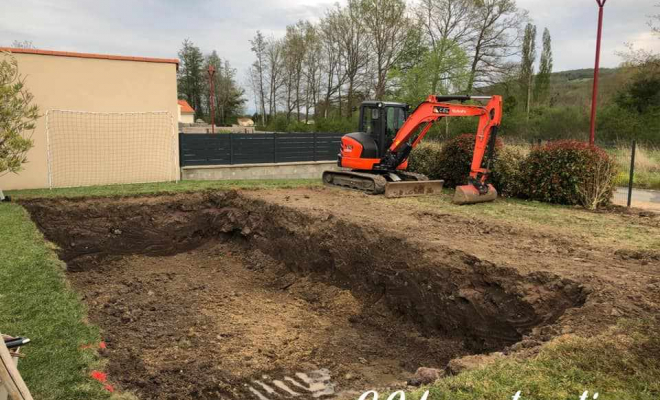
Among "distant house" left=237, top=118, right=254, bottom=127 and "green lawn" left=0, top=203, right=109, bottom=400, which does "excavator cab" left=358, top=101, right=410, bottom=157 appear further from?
"distant house" left=237, top=118, right=254, bottom=127

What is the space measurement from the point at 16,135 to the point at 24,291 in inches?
242

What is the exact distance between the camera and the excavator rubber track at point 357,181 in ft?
42.6

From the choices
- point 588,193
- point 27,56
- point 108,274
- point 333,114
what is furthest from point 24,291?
point 333,114

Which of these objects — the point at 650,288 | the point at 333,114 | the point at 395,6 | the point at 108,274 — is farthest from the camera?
the point at 333,114

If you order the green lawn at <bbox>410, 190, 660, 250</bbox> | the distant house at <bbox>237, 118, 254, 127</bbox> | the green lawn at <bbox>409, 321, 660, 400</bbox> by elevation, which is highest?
the distant house at <bbox>237, 118, 254, 127</bbox>

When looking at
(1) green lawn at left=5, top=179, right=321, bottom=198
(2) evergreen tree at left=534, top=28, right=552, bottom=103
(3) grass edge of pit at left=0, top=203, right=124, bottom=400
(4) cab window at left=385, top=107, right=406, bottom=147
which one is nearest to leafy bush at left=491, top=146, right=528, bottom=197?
(4) cab window at left=385, top=107, right=406, bottom=147

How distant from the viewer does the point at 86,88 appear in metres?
13.9

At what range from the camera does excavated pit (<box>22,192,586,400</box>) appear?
5.54 metres

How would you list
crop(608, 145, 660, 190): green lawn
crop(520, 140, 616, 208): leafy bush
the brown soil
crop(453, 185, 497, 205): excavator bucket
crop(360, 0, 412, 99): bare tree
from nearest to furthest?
the brown soil < crop(520, 140, 616, 208): leafy bush < crop(453, 185, 497, 205): excavator bucket < crop(608, 145, 660, 190): green lawn < crop(360, 0, 412, 99): bare tree

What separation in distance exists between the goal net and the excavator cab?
6.45 meters

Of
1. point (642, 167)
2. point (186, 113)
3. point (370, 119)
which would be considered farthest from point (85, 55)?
point (186, 113)

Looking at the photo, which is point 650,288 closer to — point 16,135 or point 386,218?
point 386,218

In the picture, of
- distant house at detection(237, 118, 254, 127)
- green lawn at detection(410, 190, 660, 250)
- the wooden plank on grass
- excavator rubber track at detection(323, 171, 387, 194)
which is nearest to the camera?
the wooden plank on grass

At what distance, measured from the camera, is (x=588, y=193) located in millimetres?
11297
